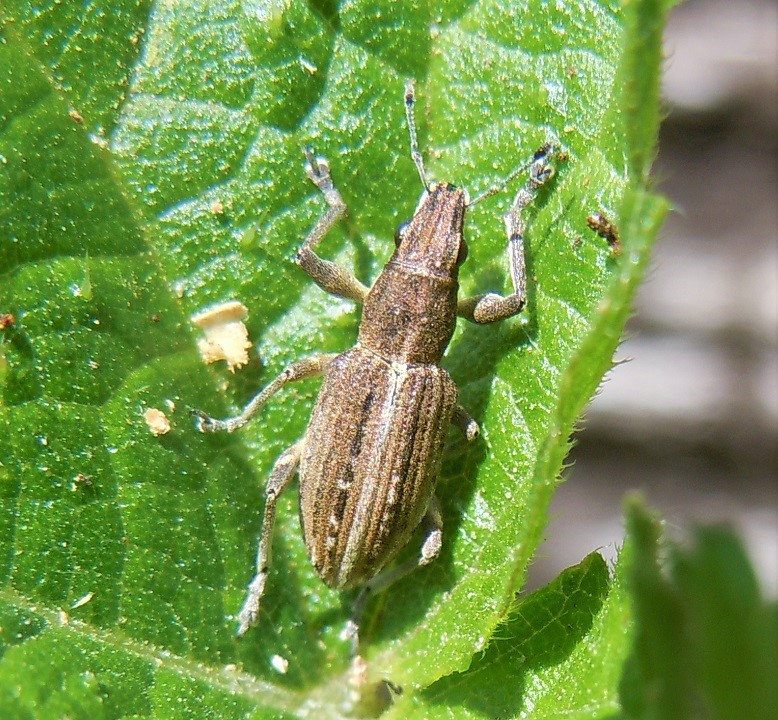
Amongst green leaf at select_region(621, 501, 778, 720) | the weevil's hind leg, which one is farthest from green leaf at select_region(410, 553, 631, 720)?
green leaf at select_region(621, 501, 778, 720)

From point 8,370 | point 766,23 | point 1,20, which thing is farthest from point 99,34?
point 766,23

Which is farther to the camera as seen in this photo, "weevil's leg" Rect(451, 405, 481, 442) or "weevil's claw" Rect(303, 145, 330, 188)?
"weevil's leg" Rect(451, 405, 481, 442)

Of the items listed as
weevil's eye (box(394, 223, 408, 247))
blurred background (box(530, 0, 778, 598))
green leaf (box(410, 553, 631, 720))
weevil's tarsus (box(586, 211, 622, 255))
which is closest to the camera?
green leaf (box(410, 553, 631, 720))

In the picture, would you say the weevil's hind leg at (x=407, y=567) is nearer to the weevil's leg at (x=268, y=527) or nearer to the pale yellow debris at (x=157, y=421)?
the weevil's leg at (x=268, y=527)

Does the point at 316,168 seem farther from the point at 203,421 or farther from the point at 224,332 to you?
the point at 203,421

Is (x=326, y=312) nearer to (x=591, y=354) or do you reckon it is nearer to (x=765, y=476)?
(x=591, y=354)

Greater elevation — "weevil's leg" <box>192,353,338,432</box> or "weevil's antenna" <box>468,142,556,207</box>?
"weevil's antenna" <box>468,142,556,207</box>

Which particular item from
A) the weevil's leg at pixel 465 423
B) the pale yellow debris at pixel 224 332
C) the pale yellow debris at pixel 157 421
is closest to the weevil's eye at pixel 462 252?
the weevil's leg at pixel 465 423

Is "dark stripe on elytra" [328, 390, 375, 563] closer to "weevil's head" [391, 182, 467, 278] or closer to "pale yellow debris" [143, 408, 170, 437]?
"weevil's head" [391, 182, 467, 278]
